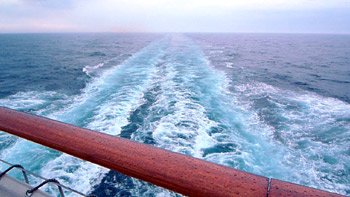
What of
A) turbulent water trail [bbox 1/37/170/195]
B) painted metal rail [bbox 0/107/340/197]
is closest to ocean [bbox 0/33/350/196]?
turbulent water trail [bbox 1/37/170/195]

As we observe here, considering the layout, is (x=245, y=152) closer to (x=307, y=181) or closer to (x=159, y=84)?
(x=307, y=181)

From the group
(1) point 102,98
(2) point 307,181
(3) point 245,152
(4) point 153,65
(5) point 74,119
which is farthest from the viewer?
(4) point 153,65

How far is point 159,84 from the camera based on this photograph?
39.7ft

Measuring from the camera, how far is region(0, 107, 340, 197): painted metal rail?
2.26 feet

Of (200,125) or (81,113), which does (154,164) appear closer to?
(200,125)

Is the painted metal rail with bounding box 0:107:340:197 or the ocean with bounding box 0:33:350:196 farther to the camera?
the ocean with bounding box 0:33:350:196

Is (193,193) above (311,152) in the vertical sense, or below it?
above

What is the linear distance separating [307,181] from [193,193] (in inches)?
216

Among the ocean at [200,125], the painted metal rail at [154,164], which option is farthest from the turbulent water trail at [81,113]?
the painted metal rail at [154,164]

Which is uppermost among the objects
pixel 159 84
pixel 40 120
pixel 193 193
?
pixel 40 120

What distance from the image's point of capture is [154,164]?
0.78 metres

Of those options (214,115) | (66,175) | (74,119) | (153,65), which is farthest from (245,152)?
(153,65)

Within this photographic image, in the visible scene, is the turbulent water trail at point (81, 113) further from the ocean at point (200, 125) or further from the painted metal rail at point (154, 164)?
the painted metal rail at point (154, 164)

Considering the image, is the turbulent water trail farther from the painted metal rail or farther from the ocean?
the painted metal rail
